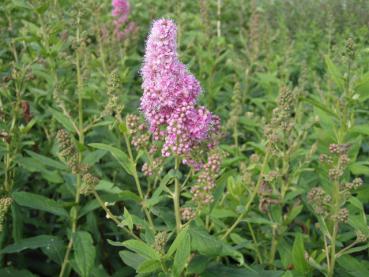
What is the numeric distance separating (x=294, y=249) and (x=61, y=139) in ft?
3.56

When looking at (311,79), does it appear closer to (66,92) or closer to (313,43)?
(313,43)

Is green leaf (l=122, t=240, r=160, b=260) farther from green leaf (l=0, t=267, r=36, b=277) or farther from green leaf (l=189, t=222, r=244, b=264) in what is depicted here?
green leaf (l=0, t=267, r=36, b=277)

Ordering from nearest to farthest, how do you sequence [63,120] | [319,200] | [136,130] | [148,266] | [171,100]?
[148,266] → [171,100] → [136,130] → [319,200] → [63,120]

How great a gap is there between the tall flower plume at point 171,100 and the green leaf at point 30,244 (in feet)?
2.71

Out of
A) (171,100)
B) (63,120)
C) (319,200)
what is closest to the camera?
(171,100)

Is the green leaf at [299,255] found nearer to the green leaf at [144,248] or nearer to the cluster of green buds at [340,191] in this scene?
the cluster of green buds at [340,191]

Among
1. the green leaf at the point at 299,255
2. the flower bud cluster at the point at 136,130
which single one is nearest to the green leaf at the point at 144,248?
the flower bud cluster at the point at 136,130

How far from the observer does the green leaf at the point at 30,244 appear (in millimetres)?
2436

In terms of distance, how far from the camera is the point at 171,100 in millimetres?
2020

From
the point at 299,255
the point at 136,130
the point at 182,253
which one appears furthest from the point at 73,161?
the point at 299,255

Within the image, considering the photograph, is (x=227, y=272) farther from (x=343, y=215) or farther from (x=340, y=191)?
(x=340, y=191)

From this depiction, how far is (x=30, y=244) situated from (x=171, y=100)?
3.26 feet

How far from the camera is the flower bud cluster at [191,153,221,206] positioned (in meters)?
2.11

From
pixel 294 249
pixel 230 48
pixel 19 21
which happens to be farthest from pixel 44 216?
pixel 230 48
